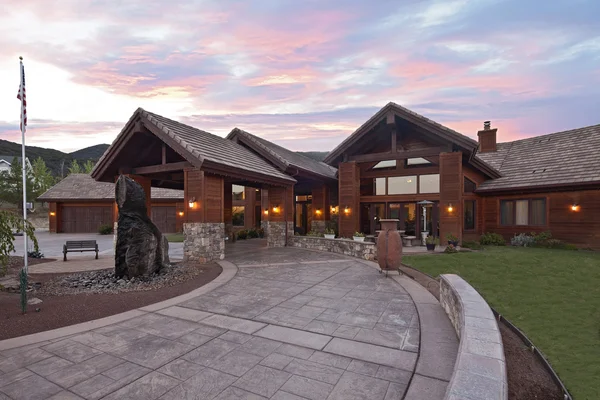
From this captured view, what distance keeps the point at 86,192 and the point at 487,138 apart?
39.5 meters

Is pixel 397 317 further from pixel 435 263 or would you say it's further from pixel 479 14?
pixel 479 14

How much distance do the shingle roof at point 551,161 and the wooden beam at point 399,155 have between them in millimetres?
4650

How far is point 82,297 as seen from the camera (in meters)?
6.80

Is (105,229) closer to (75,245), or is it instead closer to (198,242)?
(75,245)

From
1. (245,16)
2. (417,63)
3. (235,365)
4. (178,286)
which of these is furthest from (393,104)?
(235,365)

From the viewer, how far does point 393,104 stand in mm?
15555

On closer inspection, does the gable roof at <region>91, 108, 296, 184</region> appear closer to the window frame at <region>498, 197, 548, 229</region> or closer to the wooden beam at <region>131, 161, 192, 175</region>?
the wooden beam at <region>131, 161, 192, 175</region>

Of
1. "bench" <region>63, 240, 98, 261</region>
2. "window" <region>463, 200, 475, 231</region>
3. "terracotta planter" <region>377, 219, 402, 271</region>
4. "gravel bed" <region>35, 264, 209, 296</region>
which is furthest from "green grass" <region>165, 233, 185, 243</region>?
"window" <region>463, 200, 475, 231</region>

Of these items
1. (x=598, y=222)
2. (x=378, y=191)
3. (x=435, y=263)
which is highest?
(x=378, y=191)

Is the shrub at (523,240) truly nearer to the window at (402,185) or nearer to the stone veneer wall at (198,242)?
the window at (402,185)

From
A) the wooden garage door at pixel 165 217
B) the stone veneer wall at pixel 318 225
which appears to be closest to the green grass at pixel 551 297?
the stone veneer wall at pixel 318 225

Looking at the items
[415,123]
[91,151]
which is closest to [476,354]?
[415,123]

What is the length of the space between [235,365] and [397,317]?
324cm

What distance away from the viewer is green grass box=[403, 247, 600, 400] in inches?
165
